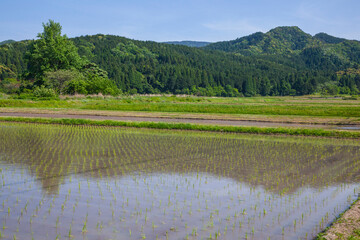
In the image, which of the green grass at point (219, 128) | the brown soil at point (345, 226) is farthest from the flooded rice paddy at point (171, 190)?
the green grass at point (219, 128)

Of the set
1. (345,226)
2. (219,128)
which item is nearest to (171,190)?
Result: (345,226)

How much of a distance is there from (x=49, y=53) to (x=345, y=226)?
7451 centimetres

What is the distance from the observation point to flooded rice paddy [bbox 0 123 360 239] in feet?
24.9

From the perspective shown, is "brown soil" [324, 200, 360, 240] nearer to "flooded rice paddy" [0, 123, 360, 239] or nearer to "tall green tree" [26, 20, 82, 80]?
"flooded rice paddy" [0, 123, 360, 239]

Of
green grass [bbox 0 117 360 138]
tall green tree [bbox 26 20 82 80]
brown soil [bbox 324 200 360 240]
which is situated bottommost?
green grass [bbox 0 117 360 138]

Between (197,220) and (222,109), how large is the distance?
131 ft

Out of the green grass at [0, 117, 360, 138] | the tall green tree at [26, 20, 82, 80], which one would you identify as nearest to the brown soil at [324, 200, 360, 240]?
the green grass at [0, 117, 360, 138]

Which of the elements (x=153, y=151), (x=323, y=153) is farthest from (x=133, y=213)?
(x=323, y=153)

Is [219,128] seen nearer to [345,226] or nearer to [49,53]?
[345,226]

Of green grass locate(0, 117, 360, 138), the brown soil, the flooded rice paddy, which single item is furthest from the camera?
green grass locate(0, 117, 360, 138)

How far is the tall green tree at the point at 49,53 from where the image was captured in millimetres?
72812

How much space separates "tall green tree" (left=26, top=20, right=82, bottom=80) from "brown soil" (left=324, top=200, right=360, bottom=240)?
232 feet

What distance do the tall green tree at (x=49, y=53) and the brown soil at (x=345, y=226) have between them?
232 ft

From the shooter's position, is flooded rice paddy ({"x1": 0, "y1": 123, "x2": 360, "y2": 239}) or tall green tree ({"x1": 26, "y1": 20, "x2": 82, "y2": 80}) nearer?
flooded rice paddy ({"x1": 0, "y1": 123, "x2": 360, "y2": 239})
